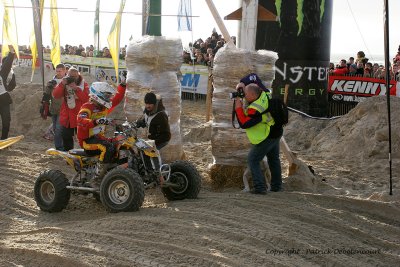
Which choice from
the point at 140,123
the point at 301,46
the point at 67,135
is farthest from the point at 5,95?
the point at 301,46

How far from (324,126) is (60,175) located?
7777 mm

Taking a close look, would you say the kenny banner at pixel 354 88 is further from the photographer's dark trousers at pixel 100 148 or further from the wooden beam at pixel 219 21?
the photographer's dark trousers at pixel 100 148

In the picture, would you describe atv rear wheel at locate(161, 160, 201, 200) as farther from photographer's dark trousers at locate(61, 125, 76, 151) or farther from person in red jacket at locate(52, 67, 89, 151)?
photographer's dark trousers at locate(61, 125, 76, 151)

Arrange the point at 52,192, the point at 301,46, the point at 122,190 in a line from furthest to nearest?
1. the point at 301,46
2. the point at 52,192
3. the point at 122,190

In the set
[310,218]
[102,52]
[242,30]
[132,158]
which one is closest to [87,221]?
[132,158]

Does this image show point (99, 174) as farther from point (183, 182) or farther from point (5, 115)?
point (5, 115)

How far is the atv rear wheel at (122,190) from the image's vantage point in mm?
7434

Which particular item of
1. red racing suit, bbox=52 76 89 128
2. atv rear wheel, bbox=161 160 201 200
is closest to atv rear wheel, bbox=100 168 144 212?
atv rear wheel, bbox=161 160 201 200

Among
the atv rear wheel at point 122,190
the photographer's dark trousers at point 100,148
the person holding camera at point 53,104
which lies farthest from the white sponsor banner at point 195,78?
the atv rear wheel at point 122,190

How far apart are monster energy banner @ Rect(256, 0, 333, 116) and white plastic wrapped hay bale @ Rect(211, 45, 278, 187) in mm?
5681

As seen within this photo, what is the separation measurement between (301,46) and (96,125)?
8.13m

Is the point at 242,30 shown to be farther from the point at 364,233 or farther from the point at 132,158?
the point at 364,233

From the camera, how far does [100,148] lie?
7883mm

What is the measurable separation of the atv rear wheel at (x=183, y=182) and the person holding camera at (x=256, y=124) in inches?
34.1
